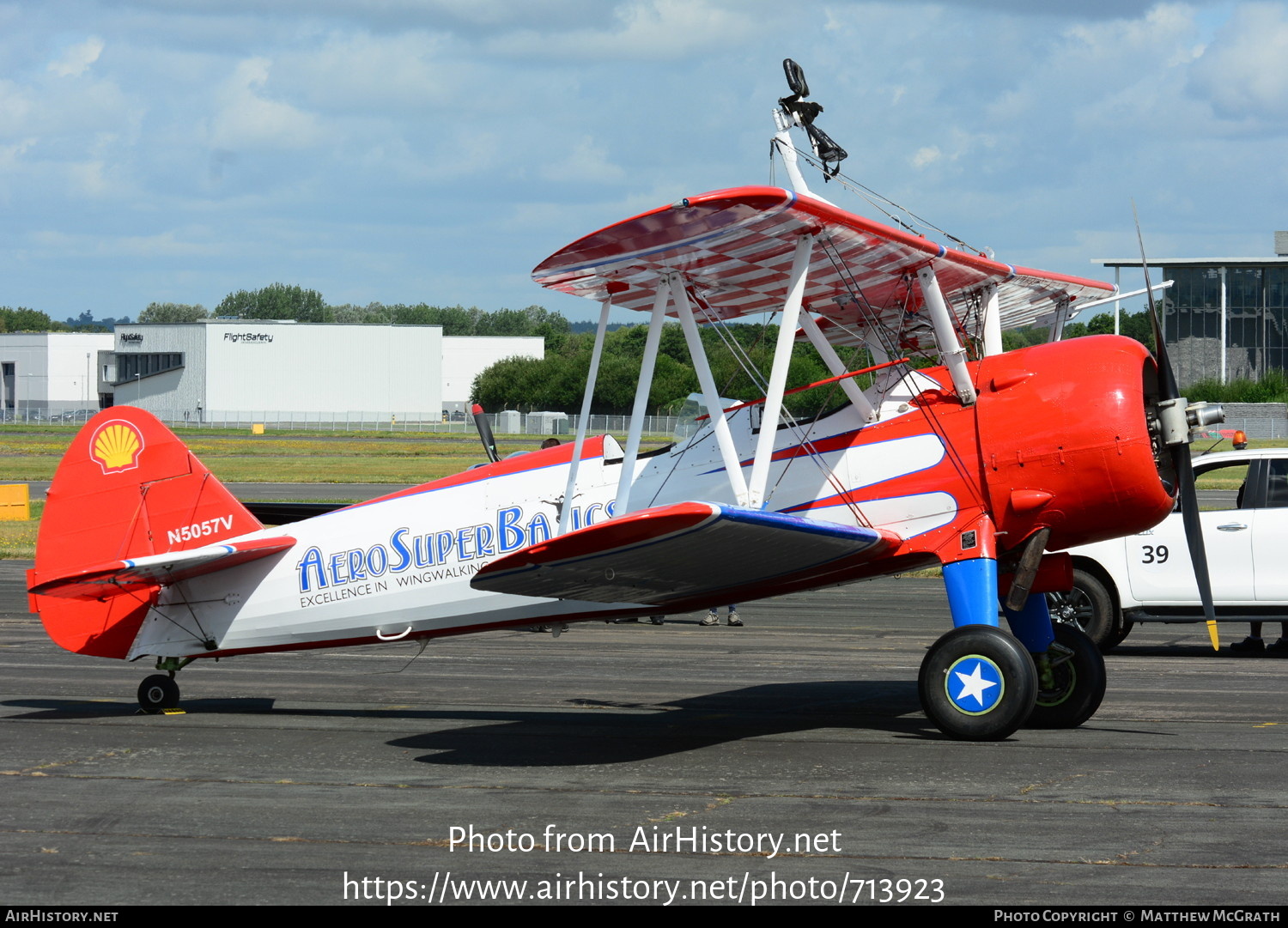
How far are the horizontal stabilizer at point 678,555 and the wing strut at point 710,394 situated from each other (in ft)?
1.73

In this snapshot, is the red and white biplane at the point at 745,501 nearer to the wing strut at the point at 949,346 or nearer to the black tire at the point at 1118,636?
the wing strut at the point at 949,346

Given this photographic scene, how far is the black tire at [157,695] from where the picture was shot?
406 inches

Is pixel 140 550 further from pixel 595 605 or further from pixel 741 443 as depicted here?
pixel 741 443

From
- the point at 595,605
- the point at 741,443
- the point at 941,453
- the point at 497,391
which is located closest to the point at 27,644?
the point at 595,605

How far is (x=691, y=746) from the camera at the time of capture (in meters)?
8.80

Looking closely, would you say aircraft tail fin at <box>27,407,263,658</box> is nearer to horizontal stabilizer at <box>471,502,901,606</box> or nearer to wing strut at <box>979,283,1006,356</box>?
horizontal stabilizer at <box>471,502,901,606</box>

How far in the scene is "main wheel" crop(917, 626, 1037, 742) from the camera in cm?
825

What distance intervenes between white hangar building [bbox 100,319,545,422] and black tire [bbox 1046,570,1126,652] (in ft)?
322

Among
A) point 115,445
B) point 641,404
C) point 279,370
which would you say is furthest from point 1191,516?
point 279,370

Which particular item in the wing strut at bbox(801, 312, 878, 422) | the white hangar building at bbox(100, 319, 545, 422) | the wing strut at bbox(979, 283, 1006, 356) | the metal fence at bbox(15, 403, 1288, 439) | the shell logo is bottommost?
the shell logo

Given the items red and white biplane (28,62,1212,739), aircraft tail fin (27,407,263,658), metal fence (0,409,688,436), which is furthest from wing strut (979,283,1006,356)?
metal fence (0,409,688,436)

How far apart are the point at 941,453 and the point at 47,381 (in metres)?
125

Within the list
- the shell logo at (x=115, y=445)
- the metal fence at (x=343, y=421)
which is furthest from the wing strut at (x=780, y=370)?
the metal fence at (x=343, y=421)
